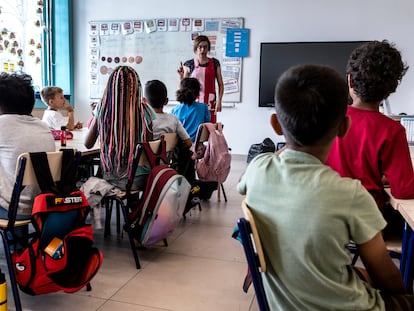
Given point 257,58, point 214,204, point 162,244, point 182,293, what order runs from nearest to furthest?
point 182,293 < point 162,244 < point 214,204 < point 257,58

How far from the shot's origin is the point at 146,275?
6.97 feet

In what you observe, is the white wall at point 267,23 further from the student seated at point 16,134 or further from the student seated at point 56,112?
the student seated at point 16,134

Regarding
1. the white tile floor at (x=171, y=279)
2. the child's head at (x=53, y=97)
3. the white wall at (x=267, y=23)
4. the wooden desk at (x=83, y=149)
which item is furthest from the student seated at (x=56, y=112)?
the white wall at (x=267, y=23)

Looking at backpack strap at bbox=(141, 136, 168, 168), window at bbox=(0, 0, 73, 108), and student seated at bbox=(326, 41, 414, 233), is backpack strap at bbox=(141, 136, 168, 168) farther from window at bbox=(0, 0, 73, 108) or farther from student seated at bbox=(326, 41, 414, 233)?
window at bbox=(0, 0, 73, 108)

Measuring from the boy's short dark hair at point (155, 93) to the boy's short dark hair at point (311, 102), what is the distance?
1.94 meters

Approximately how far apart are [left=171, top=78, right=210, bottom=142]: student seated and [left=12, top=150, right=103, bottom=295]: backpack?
66.1 inches

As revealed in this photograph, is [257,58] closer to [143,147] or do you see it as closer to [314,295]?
[143,147]

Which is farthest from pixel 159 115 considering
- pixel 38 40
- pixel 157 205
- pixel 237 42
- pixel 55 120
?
pixel 38 40

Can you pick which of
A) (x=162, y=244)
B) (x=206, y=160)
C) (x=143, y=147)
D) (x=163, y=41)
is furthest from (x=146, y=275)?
(x=163, y=41)

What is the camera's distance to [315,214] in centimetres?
87

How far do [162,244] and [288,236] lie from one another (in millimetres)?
1747

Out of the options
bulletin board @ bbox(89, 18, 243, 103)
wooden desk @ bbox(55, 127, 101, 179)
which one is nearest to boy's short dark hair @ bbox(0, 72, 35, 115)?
wooden desk @ bbox(55, 127, 101, 179)

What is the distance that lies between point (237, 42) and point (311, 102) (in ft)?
16.5

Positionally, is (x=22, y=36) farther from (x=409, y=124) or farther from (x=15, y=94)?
(x=409, y=124)
